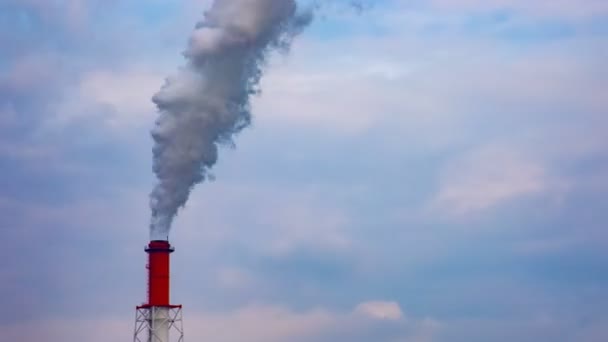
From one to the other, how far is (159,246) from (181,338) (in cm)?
706

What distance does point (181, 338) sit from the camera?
9331 cm

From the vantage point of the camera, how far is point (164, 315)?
90812mm

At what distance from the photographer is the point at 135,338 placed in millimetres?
92562

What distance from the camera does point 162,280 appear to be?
296 feet

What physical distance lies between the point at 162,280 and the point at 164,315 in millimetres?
2455

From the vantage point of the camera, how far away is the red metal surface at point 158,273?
90.1m

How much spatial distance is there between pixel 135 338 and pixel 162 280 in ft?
17.0

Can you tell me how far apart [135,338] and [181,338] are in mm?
3109

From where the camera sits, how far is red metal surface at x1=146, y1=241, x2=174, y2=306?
295 feet

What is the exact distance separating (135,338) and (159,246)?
6855 millimetres

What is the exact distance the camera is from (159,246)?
90.5 m

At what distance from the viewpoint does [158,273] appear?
90062 mm
